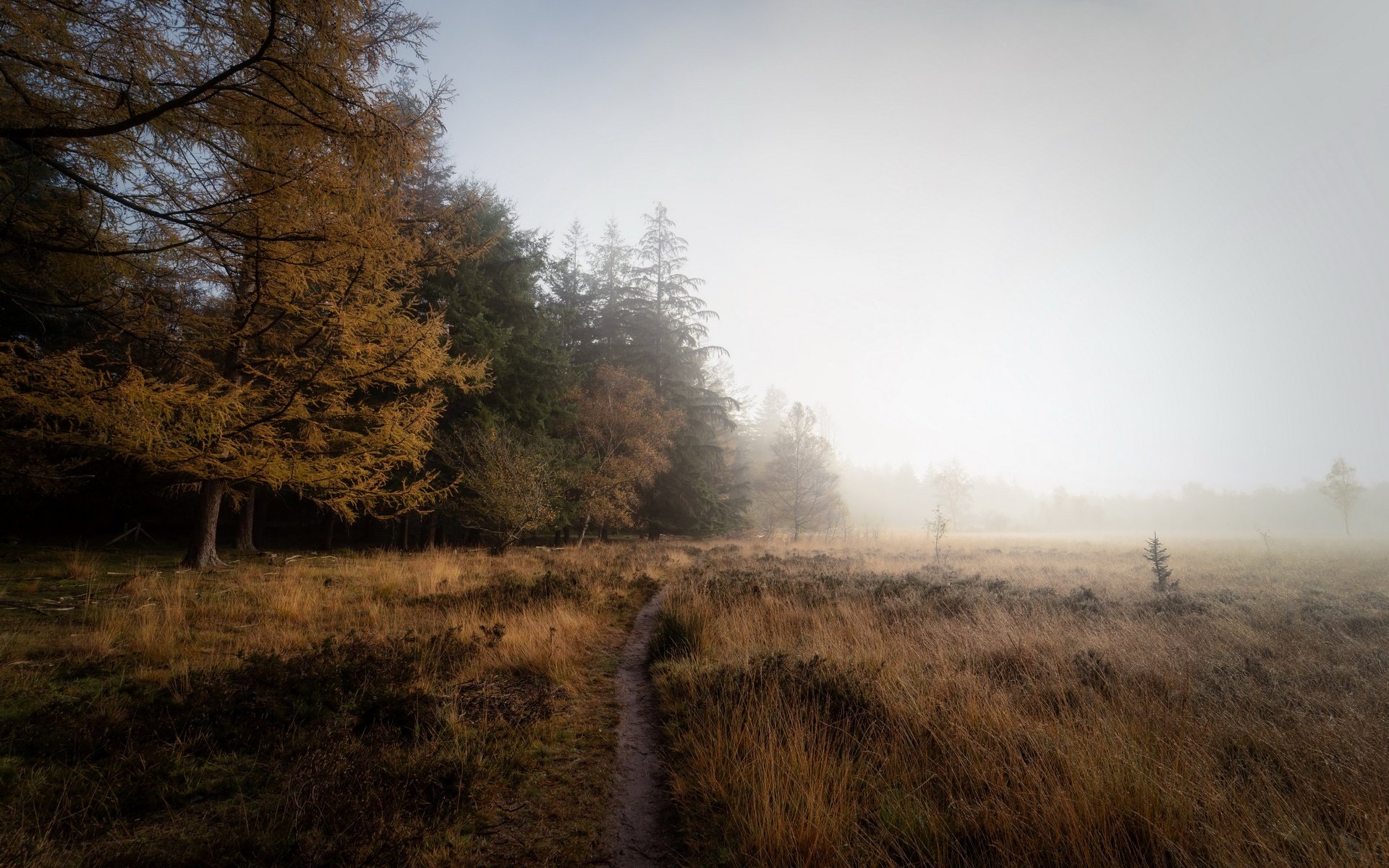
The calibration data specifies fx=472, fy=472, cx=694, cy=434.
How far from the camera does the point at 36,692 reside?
380 cm

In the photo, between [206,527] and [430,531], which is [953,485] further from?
[206,527]

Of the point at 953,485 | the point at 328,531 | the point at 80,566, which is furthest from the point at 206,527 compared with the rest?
the point at 953,485

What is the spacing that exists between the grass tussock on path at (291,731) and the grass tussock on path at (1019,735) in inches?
43.8

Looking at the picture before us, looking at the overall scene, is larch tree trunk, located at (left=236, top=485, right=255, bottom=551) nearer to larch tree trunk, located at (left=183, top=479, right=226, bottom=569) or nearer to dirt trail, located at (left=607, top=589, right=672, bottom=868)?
larch tree trunk, located at (left=183, top=479, right=226, bottom=569)

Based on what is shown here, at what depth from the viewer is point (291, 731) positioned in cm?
356

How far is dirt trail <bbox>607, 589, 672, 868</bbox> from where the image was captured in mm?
2836

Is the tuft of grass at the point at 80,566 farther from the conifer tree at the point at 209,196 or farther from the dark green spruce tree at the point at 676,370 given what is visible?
the dark green spruce tree at the point at 676,370

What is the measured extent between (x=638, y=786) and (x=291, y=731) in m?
2.65

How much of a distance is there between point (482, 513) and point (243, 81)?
12051 millimetres

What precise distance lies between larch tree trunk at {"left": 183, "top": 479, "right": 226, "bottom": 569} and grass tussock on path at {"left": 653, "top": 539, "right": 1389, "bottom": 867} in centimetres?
967

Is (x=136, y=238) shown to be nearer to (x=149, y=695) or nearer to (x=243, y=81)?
(x=243, y=81)

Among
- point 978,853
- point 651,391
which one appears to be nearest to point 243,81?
point 978,853

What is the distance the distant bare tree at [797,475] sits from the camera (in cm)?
3266

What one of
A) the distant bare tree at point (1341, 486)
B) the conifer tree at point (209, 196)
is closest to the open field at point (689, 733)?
the conifer tree at point (209, 196)
